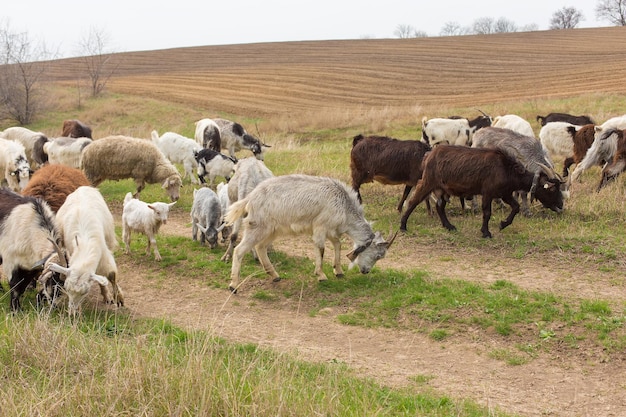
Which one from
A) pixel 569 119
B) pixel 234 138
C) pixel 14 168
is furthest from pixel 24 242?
pixel 569 119

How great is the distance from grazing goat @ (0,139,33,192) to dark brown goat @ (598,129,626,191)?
13.4 meters

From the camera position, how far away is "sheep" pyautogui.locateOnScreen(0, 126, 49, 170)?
1811 centimetres

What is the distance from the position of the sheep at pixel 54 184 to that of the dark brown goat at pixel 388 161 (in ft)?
18.1

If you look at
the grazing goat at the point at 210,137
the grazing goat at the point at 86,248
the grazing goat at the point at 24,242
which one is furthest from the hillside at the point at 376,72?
the grazing goat at the point at 24,242

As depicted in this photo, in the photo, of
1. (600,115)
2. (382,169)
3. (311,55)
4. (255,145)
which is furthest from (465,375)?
(311,55)

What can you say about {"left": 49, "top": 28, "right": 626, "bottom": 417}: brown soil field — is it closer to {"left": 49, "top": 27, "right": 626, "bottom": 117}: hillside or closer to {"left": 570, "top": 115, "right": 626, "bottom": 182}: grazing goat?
{"left": 49, "top": 27, "right": 626, "bottom": 117}: hillside

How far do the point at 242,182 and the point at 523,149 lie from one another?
229 inches

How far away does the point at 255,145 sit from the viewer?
65.1 ft

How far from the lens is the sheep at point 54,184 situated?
10.4m

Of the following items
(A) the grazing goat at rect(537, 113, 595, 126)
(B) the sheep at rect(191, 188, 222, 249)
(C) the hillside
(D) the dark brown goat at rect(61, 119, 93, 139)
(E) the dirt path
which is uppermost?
(C) the hillside

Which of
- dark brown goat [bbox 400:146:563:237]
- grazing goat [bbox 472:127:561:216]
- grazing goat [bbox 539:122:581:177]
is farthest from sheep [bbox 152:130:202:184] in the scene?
grazing goat [bbox 539:122:581:177]

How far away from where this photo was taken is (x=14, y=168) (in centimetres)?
1529

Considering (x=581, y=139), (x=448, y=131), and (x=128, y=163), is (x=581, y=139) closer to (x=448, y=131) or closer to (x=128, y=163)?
(x=448, y=131)

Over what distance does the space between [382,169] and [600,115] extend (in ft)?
39.3
